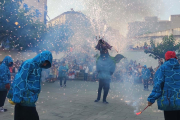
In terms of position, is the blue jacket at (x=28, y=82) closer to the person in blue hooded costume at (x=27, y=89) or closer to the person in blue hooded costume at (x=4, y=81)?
the person in blue hooded costume at (x=27, y=89)

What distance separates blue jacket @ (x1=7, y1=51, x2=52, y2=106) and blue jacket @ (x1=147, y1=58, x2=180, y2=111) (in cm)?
205

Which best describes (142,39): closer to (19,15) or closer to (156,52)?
(156,52)

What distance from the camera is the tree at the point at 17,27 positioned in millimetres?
11578

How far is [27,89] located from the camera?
3105 millimetres

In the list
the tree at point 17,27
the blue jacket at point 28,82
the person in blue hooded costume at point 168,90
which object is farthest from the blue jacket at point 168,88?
the tree at point 17,27

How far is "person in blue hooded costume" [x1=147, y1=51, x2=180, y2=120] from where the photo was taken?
3361 millimetres

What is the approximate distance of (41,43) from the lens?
1503 centimetres

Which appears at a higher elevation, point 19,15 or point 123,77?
point 19,15

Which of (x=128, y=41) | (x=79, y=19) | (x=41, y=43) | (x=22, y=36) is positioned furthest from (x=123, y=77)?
(x=79, y=19)

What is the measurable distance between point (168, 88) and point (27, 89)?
8.13 ft

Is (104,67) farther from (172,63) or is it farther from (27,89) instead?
(27,89)

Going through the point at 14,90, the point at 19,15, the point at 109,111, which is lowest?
the point at 109,111

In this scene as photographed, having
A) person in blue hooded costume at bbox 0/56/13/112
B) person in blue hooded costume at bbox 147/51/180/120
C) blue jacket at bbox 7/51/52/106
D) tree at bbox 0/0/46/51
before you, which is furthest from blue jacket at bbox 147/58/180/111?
tree at bbox 0/0/46/51

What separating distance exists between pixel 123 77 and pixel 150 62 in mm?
8719
